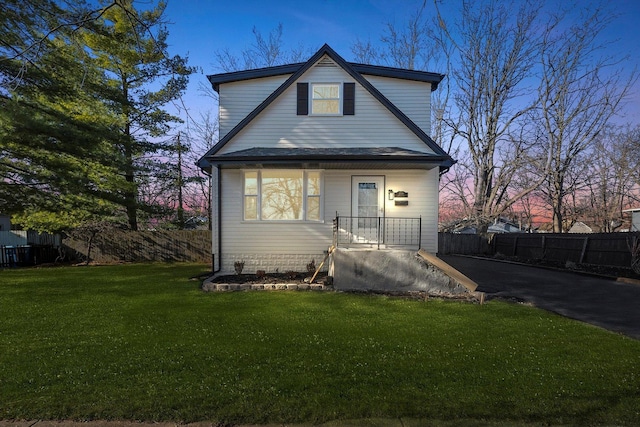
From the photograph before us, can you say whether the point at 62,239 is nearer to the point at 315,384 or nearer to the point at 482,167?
the point at 315,384

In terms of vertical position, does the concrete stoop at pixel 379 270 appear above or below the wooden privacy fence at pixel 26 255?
above

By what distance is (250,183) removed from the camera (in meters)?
10.7

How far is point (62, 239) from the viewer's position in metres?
17.0

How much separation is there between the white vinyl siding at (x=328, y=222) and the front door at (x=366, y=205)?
169 millimetres

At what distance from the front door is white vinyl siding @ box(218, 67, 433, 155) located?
3.93ft

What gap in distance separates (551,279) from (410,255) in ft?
19.0

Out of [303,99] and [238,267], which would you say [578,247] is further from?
[238,267]

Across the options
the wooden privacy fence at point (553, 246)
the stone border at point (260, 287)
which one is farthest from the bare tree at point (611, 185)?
the stone border at point (260, 287)

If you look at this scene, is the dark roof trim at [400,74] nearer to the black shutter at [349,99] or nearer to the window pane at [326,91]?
the black shutter at [349,99]

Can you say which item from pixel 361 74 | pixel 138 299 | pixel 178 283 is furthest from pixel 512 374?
pixel 361 74

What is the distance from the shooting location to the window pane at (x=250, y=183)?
10727 mm

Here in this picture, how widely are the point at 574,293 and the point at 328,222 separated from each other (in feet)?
22.6

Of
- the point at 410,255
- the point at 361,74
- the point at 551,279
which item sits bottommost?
the point at 551,279

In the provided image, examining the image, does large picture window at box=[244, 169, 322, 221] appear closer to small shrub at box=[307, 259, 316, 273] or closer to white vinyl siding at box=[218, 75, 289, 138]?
small shrub at box=[307, 259, 316, 273]
